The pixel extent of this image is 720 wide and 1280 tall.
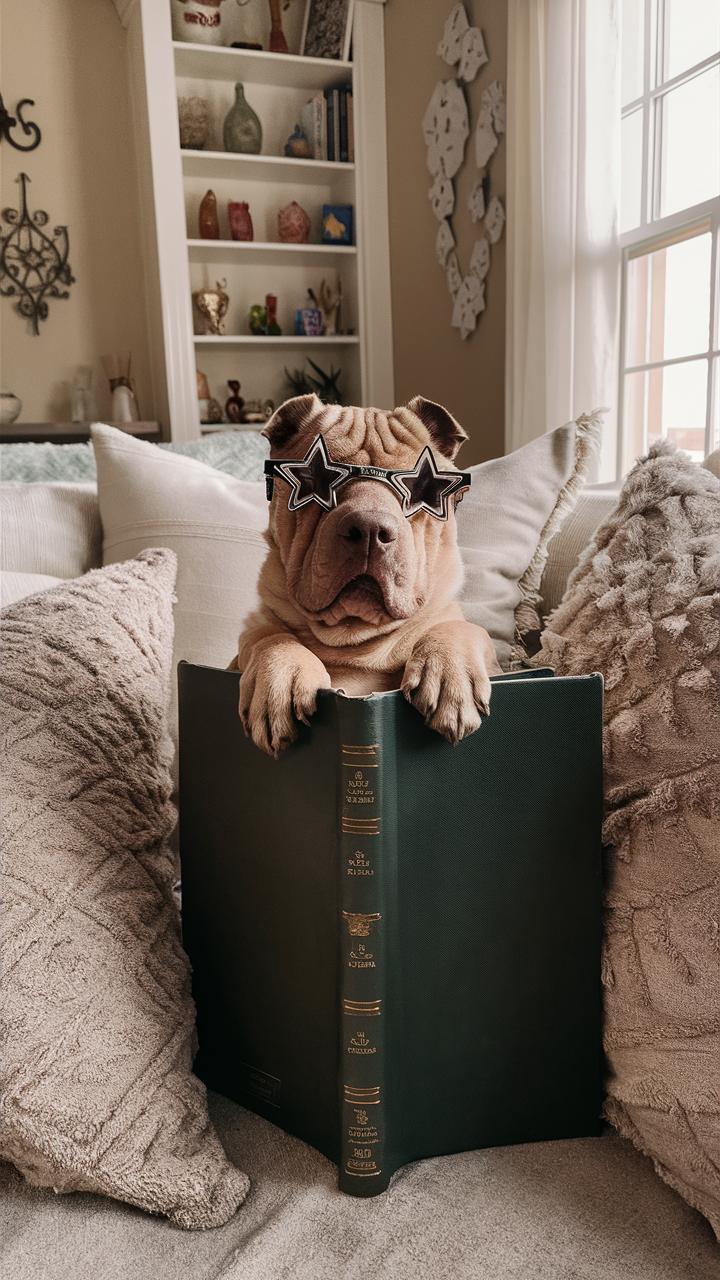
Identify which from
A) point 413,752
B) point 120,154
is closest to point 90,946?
point 413,752

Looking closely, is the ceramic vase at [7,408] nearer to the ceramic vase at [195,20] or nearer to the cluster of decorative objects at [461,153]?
the ceramic vase at [195,20]

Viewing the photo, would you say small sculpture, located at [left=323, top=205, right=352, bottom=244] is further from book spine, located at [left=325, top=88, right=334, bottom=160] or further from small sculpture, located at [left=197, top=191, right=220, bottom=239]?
small sculpture, located at [left=197, top=191, right=220, bottom=239]

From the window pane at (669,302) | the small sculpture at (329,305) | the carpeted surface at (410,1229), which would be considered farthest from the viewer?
the small sculpture at (329,305)

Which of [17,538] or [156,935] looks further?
[17,538]

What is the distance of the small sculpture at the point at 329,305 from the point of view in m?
3.80

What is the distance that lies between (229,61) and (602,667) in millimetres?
3538

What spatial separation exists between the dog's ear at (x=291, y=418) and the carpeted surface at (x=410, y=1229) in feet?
1.86

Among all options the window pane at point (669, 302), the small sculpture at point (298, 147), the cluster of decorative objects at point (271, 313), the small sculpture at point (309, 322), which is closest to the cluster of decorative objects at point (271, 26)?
the small sculpture at point (298, 147)

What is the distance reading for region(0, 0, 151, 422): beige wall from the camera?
350 centimetres

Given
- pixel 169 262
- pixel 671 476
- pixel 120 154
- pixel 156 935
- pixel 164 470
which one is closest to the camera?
pixel 156 935

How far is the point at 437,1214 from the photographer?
2.11 ft

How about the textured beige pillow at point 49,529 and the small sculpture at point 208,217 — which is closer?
the textured beige pillow at point 49,529

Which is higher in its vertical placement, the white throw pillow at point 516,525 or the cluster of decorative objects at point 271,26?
the cluster of decorative objects at point 271,26

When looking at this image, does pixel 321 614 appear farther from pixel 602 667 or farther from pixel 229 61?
pixel 229 61
